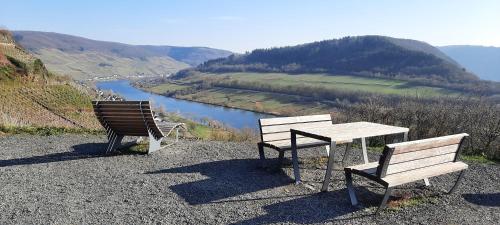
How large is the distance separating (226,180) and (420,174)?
9.07 feet

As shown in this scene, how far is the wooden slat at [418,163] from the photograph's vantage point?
5.32 metres

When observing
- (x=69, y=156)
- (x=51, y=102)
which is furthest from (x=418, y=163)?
(x=51, y=102)

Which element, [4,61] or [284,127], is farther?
[4,61]

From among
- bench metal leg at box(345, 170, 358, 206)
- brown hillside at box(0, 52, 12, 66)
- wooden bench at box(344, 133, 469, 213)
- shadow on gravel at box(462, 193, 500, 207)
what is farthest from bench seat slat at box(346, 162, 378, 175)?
brown hillside at box(0, 52, 12, 66)

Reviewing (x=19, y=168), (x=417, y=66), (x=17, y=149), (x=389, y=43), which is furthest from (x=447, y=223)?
(x=389, y=43)

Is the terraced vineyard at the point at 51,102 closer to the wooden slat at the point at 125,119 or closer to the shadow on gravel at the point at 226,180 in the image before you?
the wooden slat at the point at 125,119

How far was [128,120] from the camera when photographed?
311 inches

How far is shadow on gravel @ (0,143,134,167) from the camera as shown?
761 centimetres

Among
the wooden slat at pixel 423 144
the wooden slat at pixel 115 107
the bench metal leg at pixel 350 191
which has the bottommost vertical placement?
the bench metal leg at pixel 350 191

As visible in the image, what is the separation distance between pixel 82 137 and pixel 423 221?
7743 millimetres

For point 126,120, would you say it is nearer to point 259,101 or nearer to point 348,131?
point 348,131

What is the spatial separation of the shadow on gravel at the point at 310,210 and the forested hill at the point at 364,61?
108756 millimetres

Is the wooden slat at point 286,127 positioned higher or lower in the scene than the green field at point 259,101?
higher

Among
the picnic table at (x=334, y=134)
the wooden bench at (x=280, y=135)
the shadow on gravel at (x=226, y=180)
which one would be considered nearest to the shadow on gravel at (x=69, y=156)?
the shadow on gravel at (x=226, y=180)
